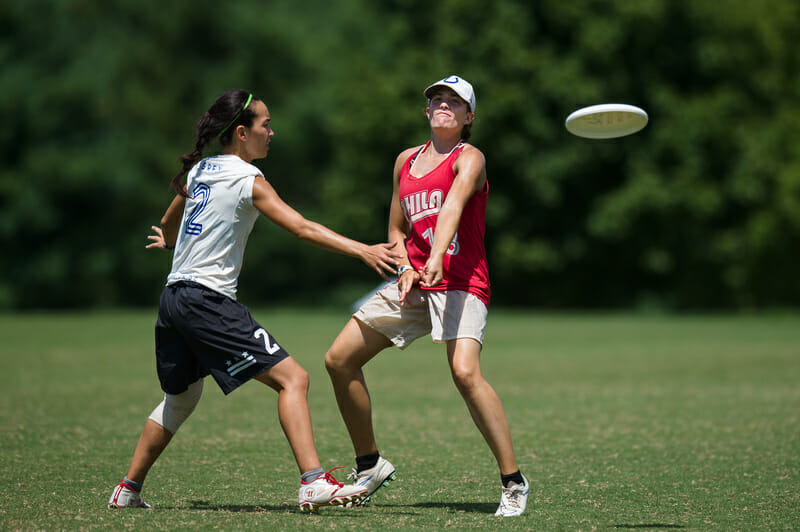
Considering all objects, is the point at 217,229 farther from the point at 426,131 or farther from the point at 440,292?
the point at 426,131

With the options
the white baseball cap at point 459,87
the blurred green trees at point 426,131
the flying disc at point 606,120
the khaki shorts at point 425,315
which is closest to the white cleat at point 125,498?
the khaki shorts at point 425,315

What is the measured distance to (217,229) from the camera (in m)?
5.09

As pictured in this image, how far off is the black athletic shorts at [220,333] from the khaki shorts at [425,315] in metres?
0.71

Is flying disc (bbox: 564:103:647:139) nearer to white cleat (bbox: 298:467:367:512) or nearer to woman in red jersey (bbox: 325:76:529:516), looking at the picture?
woman in red jersey (bbox: 325:76:529:516)

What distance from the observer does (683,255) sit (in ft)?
123

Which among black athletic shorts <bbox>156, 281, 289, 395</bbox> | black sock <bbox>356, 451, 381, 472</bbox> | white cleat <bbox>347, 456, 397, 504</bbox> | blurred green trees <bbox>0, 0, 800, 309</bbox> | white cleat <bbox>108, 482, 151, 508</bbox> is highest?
blurred green trees <bbox>0, 0, 800, 309</bbox>

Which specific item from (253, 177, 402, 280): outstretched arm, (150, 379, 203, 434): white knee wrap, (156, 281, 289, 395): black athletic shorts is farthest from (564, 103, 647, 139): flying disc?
(150, 379, 203, 434): white knee wrap

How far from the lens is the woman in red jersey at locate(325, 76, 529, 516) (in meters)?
5.21

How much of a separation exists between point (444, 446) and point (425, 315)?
2290 mm

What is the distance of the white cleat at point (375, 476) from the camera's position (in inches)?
218

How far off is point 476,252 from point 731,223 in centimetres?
3418

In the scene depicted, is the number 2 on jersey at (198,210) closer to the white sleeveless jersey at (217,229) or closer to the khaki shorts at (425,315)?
the white sleeveless jersey at (217,229)

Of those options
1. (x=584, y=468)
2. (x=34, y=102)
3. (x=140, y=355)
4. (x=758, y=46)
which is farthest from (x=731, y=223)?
(x=584, y=468)

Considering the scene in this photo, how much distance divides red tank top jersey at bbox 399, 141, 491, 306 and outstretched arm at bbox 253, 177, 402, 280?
1.50 ft
